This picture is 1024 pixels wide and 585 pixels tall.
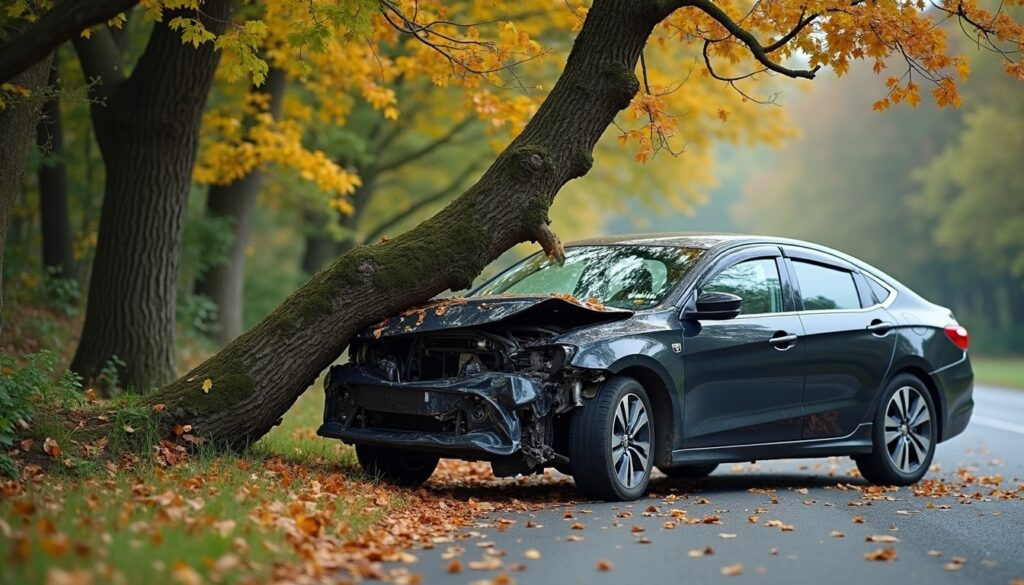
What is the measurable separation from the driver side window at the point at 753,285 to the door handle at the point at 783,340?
214 millimetres

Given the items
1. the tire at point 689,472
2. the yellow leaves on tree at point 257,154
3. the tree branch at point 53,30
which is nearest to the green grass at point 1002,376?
the yellow leaves on tree at point 257,154

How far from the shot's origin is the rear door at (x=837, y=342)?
9.62 meters

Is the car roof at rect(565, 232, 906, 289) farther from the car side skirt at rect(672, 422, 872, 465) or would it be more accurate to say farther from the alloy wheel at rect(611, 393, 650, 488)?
the alloy wheel at rect(611, 393, 650, 488)

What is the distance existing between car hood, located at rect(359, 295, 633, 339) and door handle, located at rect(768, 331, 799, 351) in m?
1.39

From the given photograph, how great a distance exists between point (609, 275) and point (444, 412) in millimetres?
1870

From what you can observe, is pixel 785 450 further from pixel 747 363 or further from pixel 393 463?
pixel 393 463

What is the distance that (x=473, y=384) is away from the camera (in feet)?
25.8

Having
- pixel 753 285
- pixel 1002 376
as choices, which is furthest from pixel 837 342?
pixel 1002 376

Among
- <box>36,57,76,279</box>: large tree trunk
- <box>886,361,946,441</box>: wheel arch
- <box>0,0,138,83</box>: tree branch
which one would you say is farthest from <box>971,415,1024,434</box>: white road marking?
<box>0,0,138,83</box>: tree branch

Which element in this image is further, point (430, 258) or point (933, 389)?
point (933, 389)

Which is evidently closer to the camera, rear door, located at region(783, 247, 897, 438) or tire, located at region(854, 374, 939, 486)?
rear door, located at region(783, 247, 897, 438)

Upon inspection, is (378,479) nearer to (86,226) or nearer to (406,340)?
(406,340)

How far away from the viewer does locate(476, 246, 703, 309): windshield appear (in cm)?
892


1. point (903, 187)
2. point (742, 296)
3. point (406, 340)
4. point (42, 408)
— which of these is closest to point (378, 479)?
point (406, 340)
